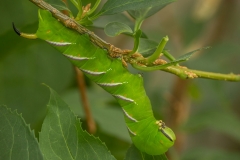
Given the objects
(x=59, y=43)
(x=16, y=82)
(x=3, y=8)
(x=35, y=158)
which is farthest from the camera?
(x=16, y=82)

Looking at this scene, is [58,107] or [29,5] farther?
[29,5]

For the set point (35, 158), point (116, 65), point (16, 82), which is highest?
point (116, 65)

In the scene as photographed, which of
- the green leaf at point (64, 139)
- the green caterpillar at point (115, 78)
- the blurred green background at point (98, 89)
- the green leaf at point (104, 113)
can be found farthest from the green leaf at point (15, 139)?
the green leaf at point (104, 113)

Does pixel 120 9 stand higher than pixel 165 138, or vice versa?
pixel 120 9

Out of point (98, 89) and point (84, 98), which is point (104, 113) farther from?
point (98, 89)

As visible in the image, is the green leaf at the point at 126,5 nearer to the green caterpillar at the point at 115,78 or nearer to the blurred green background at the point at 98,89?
the green caterpillar at the point at 115,78

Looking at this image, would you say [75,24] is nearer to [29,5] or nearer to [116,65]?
[116,65]

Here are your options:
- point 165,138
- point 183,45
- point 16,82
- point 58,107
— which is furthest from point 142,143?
point 183,45

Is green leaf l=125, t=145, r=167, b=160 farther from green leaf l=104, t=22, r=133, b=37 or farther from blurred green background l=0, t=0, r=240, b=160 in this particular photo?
blurred green background l=0, t=0, r=240, b=160
